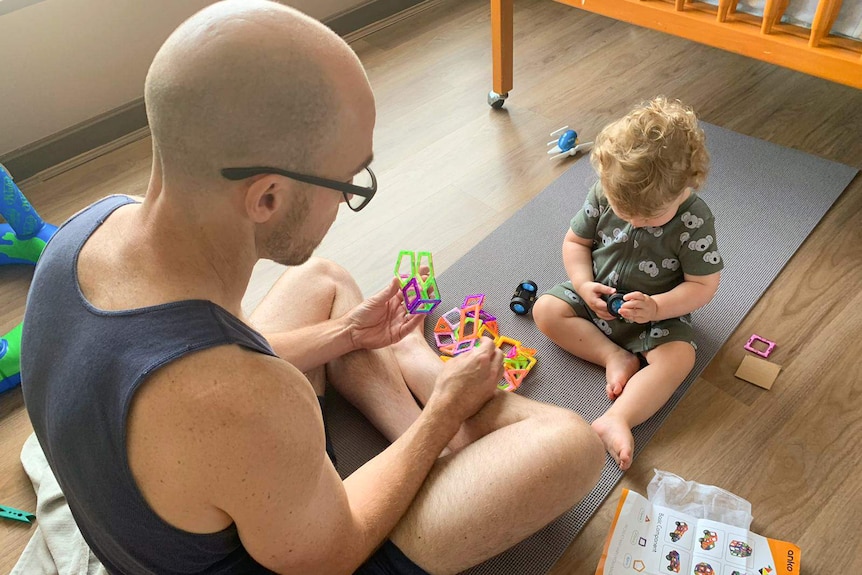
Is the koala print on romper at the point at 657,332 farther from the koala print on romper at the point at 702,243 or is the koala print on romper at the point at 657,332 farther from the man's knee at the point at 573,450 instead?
the man's knee at the point at 573,450

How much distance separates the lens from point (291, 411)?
73 cm

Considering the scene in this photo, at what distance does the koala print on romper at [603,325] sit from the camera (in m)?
1.42

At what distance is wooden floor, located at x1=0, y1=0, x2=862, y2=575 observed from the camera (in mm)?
1227

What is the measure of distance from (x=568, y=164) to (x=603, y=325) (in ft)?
2.27

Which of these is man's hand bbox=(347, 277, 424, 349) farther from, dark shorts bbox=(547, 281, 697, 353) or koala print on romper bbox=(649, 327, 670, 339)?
koala print on romper bbox=(649, 327, 670, 339)

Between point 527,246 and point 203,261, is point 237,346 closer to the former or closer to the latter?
point 203,261

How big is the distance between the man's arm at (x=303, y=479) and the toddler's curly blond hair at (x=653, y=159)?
1.52 ft

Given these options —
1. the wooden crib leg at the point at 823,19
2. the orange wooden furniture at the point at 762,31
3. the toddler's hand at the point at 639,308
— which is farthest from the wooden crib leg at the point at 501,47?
the toddler's hand at the point at 639,308

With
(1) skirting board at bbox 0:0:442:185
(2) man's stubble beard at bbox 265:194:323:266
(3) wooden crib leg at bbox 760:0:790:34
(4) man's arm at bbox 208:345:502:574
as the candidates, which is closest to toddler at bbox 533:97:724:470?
(4) man's arm at bbox 208:345:502:574

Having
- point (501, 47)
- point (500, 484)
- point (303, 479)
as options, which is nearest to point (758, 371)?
point (500, 484)

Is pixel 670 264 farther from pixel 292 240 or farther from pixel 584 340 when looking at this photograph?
pixel 292 240

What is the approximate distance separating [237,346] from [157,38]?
1905mm

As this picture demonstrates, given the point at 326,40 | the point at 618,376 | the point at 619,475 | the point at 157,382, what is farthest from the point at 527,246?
the point at 157,382

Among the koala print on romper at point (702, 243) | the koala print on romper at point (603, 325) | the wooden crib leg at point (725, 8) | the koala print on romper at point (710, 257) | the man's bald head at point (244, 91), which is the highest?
the man's bald head at point (244, 91)
